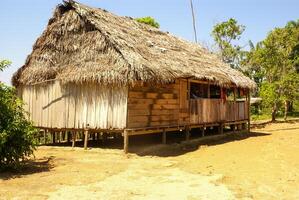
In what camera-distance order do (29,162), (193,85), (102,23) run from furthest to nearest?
(193,85), (102,23), (29,162)

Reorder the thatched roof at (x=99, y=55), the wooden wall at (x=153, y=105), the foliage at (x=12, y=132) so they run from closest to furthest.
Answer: the foliage at (x=12, y=132) < the thatched roof at (x=99, y=55) < the wooden wall at (x=153, y=105)

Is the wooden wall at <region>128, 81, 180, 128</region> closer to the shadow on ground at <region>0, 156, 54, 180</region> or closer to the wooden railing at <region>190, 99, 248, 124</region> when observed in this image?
the wooden railing at <region>190, 99, 248, 124</region>

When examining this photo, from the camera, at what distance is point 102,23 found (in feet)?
48.8

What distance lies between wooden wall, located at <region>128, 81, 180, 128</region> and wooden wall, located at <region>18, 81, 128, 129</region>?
423 mm

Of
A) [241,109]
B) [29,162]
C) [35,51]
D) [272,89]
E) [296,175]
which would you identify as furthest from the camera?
[272,89]

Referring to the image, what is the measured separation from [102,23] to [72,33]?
127 centimetres

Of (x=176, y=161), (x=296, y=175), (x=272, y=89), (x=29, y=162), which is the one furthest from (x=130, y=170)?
(x=272, y=89)

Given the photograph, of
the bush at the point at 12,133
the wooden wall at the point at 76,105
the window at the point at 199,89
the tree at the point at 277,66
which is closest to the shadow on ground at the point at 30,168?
the bush at the point at 12,133

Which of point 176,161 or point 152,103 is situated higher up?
point 152,103

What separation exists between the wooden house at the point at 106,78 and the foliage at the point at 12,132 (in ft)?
11.5

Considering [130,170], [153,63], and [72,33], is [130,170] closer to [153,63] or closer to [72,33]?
[153,63]

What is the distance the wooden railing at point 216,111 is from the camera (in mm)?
17539

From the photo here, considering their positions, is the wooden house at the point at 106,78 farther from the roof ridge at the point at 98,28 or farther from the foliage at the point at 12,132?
the foliage at the point at 12,132

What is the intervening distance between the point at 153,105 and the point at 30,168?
210 inches
